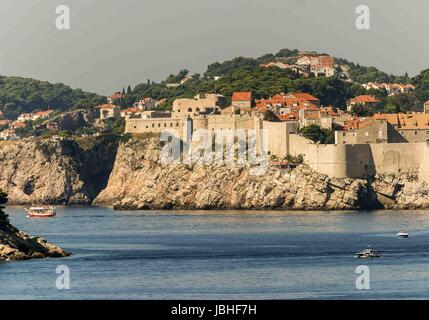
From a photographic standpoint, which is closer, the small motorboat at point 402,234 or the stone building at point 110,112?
the small motorboat at point 402,234

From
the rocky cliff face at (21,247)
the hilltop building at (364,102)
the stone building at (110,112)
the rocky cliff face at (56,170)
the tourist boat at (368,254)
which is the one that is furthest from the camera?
the stone building at (110,112)

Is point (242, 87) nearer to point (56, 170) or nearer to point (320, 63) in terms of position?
point (56, 170)

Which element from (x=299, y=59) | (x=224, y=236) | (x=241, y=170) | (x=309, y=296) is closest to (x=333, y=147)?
(x=241, y=170)

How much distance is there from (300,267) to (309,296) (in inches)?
373

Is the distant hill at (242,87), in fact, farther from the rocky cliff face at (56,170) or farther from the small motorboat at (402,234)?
the small motorboat at (402,234)

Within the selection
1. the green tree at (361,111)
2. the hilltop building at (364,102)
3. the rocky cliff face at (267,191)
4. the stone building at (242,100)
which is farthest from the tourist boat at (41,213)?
the hilltop building at (364,102)

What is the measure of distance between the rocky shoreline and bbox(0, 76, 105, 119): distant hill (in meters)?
58.5

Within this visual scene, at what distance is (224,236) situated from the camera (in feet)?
173

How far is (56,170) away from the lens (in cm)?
9469

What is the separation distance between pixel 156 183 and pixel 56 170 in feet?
64.7

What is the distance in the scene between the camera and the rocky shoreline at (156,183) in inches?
2709

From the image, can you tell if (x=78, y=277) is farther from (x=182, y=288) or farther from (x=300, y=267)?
(x=300, y=267)

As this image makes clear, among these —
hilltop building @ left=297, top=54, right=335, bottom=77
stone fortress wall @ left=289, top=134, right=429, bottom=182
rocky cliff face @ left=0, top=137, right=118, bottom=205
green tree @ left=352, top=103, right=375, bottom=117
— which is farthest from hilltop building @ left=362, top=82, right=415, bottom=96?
stone fortress wall @ left=289, top=134, right=429, bottom=182

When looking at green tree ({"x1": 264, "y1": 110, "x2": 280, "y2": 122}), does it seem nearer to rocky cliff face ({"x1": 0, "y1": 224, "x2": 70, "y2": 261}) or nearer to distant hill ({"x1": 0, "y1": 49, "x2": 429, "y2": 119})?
distant hill ({"x1": 0, "y1": 49, "x2": 429, "y2": 119})
